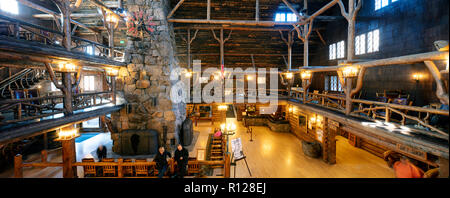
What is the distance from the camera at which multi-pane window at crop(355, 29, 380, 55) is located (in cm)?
1075

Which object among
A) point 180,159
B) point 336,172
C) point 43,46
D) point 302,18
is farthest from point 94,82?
point 336,172

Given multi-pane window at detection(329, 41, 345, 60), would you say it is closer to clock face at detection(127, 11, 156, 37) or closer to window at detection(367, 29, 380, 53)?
window at detection(367, 29, 380, 53)

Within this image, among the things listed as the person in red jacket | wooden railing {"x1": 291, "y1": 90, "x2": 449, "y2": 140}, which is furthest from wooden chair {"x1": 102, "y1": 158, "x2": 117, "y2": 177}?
the person in red jacket

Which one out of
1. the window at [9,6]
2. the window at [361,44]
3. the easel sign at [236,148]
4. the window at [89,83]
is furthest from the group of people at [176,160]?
the window at [89,83]

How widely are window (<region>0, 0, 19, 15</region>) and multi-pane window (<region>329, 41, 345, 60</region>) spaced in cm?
2464

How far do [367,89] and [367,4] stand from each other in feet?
19.1

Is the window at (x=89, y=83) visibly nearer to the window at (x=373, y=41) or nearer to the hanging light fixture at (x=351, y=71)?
the hanging light fixture at (x=351, y=71)

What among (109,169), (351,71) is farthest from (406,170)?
(109,169)

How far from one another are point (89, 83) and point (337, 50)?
944 inches

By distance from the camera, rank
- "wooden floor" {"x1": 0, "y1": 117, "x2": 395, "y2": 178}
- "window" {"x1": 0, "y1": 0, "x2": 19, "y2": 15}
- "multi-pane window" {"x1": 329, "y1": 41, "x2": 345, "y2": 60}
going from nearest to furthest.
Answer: "wooden floor" {"x1": 0, "y1": 117, "x2": 395, "y2": 178} → "window" {"x1": 0, "y1": 0, "x2": 19, "y2": 15} → "multi-pane window" {"x1": 329, "y1": 41, "x2": 345, "y2": 60}

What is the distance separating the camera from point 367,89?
38.0 ft

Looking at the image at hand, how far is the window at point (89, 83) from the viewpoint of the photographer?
17.3 meters

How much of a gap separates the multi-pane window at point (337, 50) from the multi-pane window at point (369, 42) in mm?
1139

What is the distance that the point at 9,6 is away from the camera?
38.8ft
